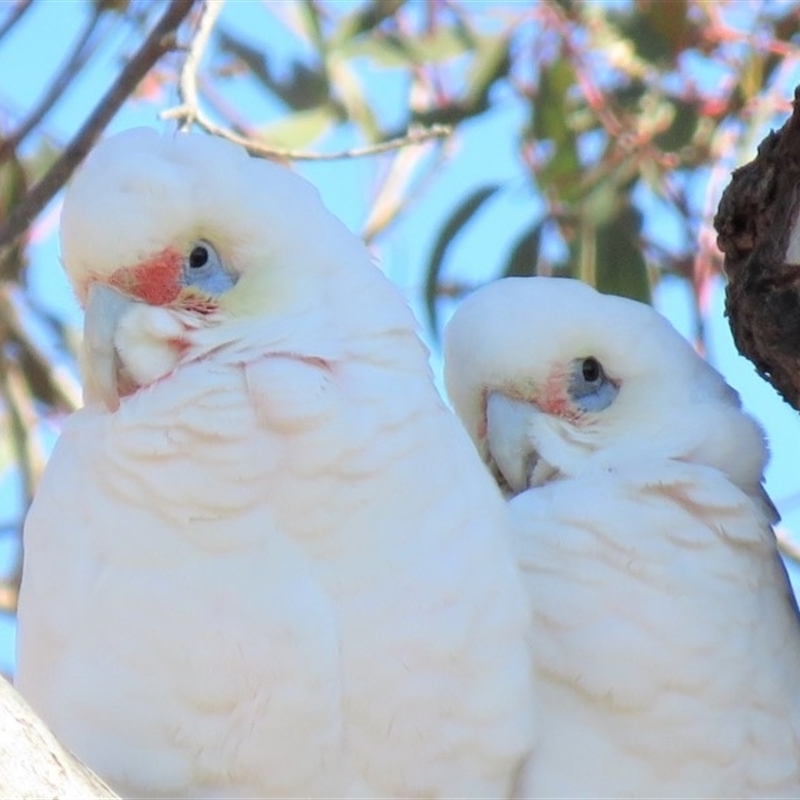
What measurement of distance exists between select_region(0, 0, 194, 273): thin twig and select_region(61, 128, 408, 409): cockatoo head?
13.2 inches

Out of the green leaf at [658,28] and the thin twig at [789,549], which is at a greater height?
the green leaf at [658,28]

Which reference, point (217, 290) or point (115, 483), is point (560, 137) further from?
point (115, 483)

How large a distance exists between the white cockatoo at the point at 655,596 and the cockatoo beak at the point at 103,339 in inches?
22.7

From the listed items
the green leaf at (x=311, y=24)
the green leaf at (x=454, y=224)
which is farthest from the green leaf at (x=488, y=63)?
the green leaf at (x=311, y=24)

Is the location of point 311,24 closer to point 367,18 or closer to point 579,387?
point 367,18

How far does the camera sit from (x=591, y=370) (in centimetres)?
289

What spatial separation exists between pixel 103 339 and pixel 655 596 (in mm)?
778

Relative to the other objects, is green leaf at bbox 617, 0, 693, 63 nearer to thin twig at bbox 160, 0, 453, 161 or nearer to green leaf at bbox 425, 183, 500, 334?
green leaf at bbox 425, 183, 500, 334

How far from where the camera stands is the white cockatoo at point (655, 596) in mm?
2438

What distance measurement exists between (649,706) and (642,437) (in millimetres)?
473

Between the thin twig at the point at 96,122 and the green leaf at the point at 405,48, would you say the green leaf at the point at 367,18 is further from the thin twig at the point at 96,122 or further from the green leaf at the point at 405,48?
the thin twig at the point at 96,122

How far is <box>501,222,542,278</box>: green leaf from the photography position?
3754 millimetres

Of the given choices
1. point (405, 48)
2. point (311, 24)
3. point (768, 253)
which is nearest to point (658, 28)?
point (405, 48)

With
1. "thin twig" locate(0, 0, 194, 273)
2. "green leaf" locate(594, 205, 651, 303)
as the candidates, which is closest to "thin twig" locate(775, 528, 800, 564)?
"green leaf" locate(594, 205, 651, 303)
